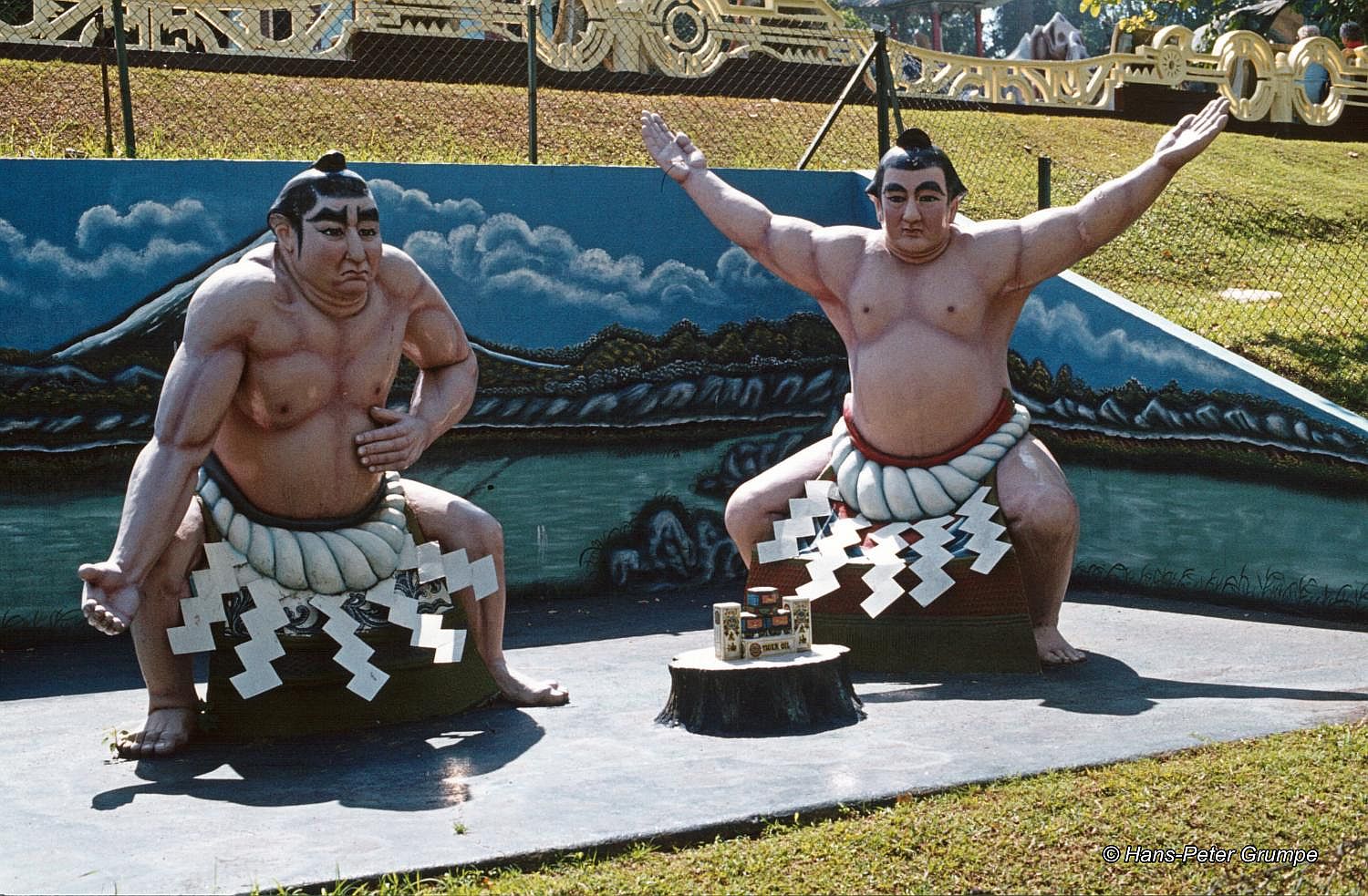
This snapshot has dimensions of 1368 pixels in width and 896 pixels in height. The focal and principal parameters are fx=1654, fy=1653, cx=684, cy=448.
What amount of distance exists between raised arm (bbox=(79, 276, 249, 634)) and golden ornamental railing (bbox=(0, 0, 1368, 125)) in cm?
461

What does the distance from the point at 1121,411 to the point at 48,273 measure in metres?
5.19

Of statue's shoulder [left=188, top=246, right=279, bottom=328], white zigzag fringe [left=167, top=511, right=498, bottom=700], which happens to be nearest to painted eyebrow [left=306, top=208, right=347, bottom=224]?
statue's shoulder [left=188, top=246, right=279, bottom=328]

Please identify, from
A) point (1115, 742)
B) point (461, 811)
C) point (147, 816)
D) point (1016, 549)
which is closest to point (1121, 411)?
point (1016, 549)

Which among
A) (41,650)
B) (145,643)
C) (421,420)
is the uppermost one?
(421,420)

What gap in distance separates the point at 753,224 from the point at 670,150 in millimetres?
535

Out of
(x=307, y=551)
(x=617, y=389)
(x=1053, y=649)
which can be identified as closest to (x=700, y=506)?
(x=617, y=389)

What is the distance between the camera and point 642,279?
880 cm

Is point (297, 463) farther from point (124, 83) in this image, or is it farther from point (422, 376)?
point (124, 83)

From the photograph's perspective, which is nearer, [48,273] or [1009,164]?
[48,273]

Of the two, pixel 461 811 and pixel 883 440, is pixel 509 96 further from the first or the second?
pixel 461 811

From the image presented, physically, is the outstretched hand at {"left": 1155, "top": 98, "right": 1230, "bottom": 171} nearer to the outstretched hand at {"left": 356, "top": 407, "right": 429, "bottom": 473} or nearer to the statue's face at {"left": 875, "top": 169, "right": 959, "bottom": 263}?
the statue's face at {"left": 875, "top": 169, "right": 959, "bottom": 263}

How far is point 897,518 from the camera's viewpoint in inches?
257

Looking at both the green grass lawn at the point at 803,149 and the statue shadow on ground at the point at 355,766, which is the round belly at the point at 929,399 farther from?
the green grass lawn at the point at 803,149

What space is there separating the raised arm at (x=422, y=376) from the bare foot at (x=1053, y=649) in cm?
244
